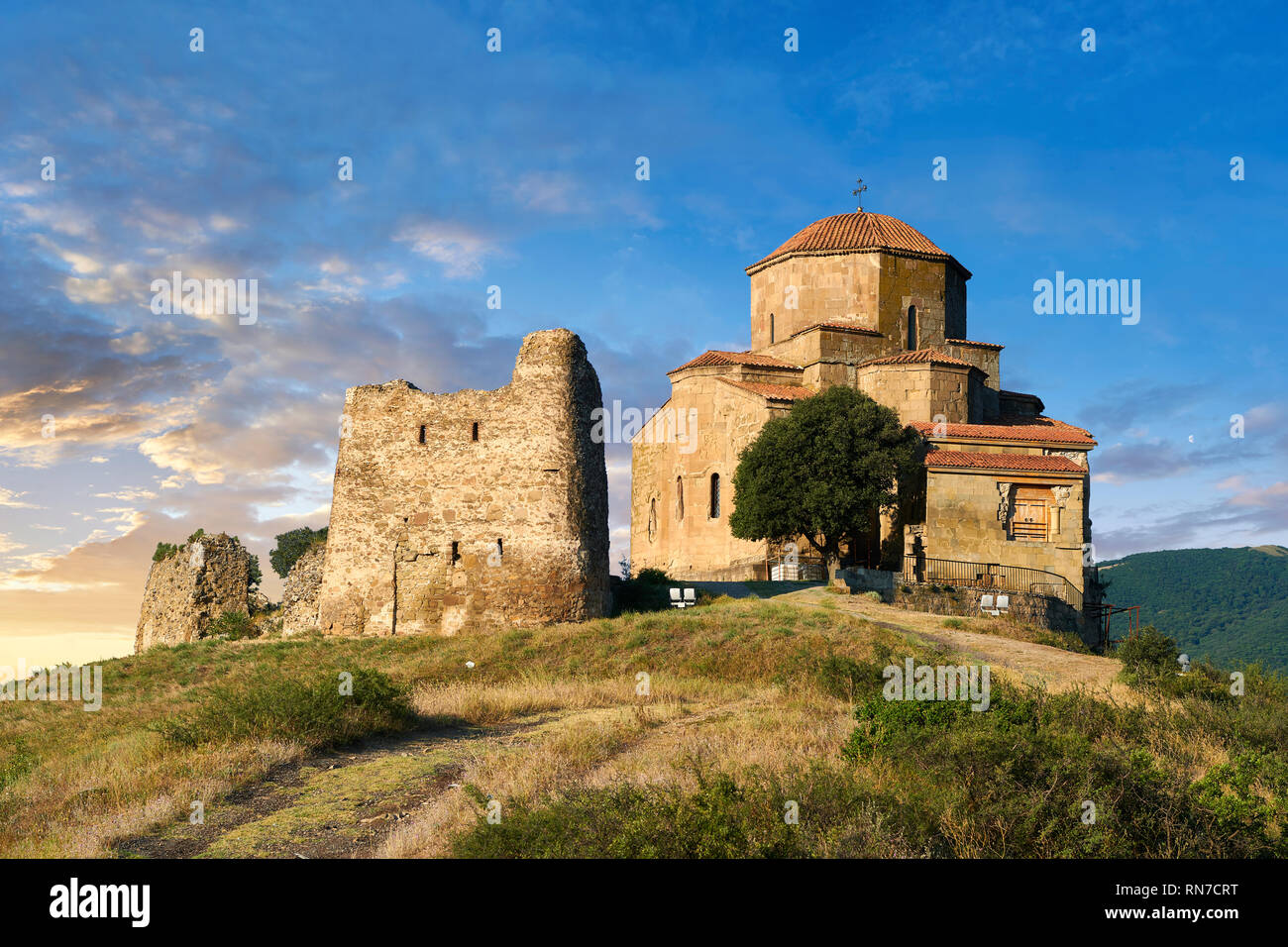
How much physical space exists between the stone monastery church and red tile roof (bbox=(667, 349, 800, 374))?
8 cm

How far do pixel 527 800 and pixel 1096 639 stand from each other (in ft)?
98.5

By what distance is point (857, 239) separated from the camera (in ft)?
139

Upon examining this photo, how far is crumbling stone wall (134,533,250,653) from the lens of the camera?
974 inches

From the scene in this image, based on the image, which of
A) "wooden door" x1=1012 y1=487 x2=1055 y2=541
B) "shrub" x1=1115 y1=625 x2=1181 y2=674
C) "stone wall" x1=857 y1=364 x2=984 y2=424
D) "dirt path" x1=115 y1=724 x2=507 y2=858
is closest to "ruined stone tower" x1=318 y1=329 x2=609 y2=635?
"dirt path" x1=115 y1=724 x2=507 y2=858

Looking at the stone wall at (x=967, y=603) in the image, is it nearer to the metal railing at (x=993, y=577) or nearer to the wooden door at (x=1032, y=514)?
the metal railing at (x=993, y=577)

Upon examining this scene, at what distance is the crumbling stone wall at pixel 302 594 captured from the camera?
22453 millimetres

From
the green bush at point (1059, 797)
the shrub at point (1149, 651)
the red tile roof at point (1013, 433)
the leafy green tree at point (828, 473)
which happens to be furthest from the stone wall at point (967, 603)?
the green bush at point (1059, 797)

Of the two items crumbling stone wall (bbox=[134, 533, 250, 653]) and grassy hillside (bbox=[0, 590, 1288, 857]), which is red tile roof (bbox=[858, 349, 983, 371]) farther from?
crumbling stone wall (bbox=[134, 533, 250, 653])

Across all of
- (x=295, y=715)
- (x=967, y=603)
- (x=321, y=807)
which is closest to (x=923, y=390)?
(x=967, y=603)

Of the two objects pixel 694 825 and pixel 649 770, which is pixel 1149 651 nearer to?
pixel 649 770
